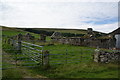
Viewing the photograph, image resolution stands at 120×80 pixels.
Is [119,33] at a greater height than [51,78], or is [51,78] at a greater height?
[119,33]

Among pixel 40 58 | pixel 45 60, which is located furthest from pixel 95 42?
pixel 45 60

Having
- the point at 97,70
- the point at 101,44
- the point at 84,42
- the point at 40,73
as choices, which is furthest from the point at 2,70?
the point at 101,44

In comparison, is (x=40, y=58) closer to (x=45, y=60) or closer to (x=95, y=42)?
(x=45, y=60)

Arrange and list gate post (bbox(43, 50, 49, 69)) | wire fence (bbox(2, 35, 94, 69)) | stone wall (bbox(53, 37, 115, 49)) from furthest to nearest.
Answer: stone wall (bbox(53, 37, 115, 49)) → wire fence (bbox(2, 35, 94, 69)) → gate post (bbox(43, 50, 49, 69))

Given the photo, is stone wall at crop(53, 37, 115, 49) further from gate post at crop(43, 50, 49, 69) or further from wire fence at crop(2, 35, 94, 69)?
gate post at crop(43, 50, 49, 69)

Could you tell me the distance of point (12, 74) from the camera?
24.4 feet

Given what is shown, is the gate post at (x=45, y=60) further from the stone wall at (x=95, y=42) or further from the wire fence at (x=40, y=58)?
the stone wall at (x=95, y=42)

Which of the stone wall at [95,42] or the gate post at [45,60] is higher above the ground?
the stone wall at [95,42]

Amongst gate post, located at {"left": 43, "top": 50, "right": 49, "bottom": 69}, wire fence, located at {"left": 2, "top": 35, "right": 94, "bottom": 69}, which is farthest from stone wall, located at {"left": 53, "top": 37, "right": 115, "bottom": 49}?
gate post, located at {"left": 43, "top": 50, "right": 49, "bottom": 69}

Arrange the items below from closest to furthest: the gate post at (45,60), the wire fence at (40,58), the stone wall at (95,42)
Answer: the gate post at (45,60) < the wire fence at (40,58) < the stone wall at (95,42)

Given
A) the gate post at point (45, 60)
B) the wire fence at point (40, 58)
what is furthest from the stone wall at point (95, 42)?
the gate post at point (45, 60)

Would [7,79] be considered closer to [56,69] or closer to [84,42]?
[56,69]

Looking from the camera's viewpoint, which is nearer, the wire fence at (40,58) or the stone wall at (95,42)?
the wire fence at (40,58)

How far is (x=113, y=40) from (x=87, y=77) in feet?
55.3
